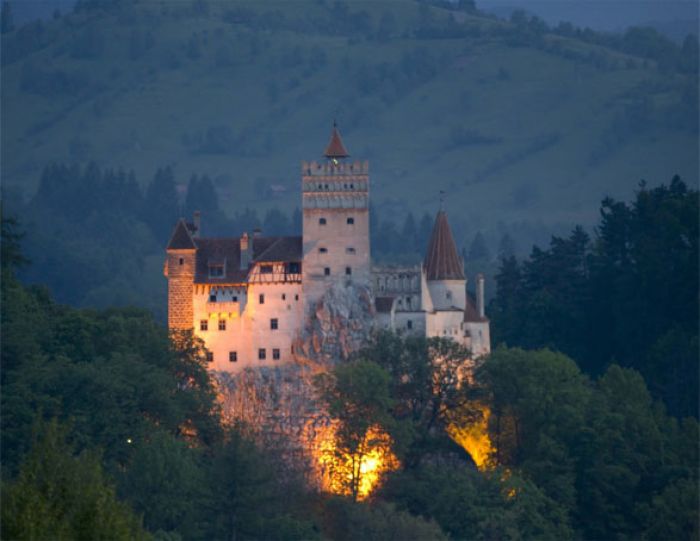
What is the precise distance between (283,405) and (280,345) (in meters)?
2.34

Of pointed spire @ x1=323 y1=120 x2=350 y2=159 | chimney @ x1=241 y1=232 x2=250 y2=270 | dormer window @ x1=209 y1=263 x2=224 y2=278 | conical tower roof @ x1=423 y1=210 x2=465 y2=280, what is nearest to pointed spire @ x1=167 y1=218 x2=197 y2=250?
dormer window @ x1=209 y1=263 x2=224 y2=278

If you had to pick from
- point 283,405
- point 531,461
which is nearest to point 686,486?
point 531,461

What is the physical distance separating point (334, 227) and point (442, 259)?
6136 mm

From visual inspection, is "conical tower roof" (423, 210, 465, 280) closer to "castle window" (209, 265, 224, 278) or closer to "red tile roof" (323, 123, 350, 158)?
"red tile roof" (323, 123, 350, 158)

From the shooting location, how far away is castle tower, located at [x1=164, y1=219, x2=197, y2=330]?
97625 millimetres

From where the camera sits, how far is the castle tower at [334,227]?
96.6 metres

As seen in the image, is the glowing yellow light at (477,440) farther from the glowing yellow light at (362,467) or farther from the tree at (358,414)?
the tree at (358,414)

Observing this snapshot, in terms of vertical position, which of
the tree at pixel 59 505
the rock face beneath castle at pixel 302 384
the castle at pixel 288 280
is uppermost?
the castle at pixel 288 280

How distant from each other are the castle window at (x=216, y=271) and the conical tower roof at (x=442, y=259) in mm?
8794

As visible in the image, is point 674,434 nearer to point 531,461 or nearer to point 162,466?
point 531,461

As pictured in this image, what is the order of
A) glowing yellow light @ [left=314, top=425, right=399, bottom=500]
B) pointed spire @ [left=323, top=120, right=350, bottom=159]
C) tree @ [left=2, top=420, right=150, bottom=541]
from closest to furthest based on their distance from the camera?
tree @ [left=2, top=420, right=150, bottom=541] < glowing yellow light @ [left=314, top=425, right=399, bottom=500] < pointed spire @ [left=323, top=120, right=350, bottom=159]

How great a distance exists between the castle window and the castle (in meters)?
0.04

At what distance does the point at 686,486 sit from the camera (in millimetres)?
95250

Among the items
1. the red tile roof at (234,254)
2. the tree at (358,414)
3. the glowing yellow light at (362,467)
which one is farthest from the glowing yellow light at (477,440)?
the red tile roof at (234,254)
